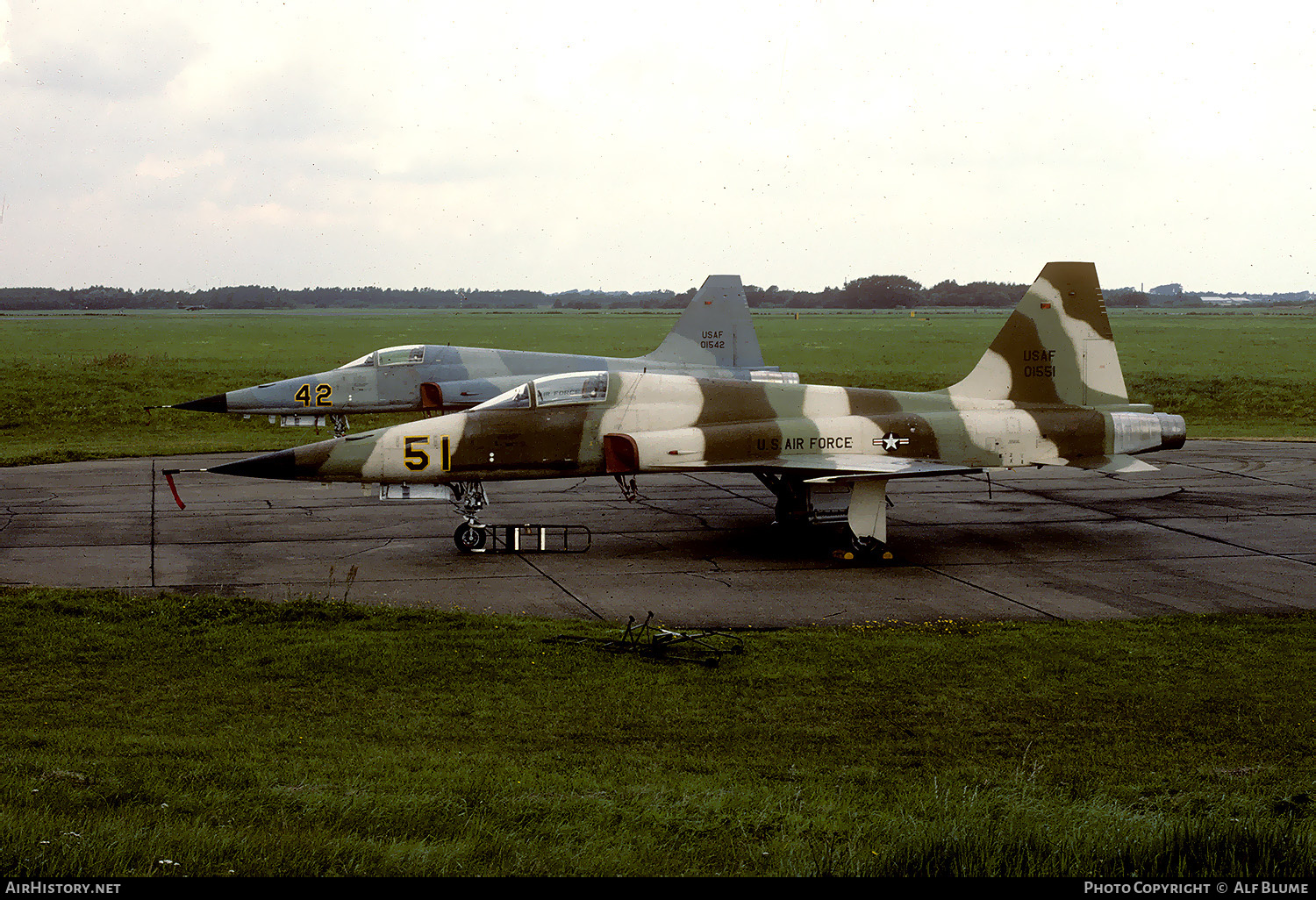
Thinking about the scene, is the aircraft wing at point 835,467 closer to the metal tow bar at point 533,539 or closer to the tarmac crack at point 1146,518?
the metal tow bar at point 533,539

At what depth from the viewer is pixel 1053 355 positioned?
68.3 feet

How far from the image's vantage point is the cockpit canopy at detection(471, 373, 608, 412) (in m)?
18.8

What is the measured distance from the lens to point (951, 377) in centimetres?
6303

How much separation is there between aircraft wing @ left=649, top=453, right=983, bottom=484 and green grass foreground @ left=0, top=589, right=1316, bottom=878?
15.0 ft

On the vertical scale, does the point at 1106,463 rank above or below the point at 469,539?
above

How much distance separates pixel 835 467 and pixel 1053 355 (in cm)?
527

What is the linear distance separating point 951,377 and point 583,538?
46.7 metres

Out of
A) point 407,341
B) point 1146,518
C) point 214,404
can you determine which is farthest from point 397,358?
point 407,341

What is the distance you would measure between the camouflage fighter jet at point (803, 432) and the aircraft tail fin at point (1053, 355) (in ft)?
0.08

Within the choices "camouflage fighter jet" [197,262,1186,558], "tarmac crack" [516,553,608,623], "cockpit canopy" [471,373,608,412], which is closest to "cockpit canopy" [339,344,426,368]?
"camouflage fighter jet" [197,262,1186,558]

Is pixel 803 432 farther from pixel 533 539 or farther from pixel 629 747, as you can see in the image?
pixel 629 747

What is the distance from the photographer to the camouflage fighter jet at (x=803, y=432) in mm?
18375

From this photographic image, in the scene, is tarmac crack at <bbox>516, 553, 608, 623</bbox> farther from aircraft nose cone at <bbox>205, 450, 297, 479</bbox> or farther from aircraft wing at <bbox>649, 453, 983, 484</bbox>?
aircraft nose cone at <bbox>205, 450, 297, 479</bbox>

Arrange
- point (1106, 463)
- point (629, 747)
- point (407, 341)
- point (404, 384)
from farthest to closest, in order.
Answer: point (407, 341) < point (404, 384) < point (1106, 463) < point (629, 747)
